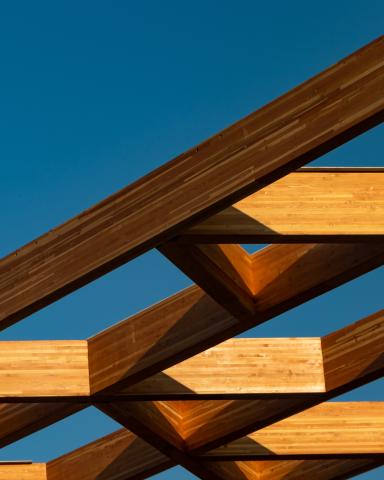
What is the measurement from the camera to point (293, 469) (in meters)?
17.2

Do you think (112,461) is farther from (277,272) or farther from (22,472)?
(277,272)

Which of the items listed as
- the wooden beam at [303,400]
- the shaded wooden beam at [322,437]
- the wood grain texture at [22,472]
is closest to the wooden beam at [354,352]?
the wooden beam at [303,400]

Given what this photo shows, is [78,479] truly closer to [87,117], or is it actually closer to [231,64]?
[231,64]

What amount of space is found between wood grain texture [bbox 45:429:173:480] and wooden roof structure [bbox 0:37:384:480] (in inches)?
0.8

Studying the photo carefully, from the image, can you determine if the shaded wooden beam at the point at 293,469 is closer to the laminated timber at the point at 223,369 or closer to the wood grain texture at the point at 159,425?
the wood grain texture at the point at 159,425

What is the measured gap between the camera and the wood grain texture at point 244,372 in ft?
47.0

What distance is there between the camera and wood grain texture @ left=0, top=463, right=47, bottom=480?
55.3 ft

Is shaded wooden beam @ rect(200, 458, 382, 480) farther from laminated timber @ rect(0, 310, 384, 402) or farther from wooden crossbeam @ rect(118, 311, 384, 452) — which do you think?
laminated timber @ rect(0, 310, 384, 402)

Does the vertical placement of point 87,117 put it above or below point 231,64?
above

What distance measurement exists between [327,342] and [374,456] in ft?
6.65

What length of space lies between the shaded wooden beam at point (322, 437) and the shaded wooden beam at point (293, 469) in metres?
0.42

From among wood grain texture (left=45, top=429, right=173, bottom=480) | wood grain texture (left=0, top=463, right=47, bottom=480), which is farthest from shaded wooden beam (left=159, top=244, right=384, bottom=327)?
wood grain texture (left=0, top=463, right=47, bottom=480)

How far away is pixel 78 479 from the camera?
1677cm

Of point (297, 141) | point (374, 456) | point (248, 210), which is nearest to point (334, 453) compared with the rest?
point (374, 456)
